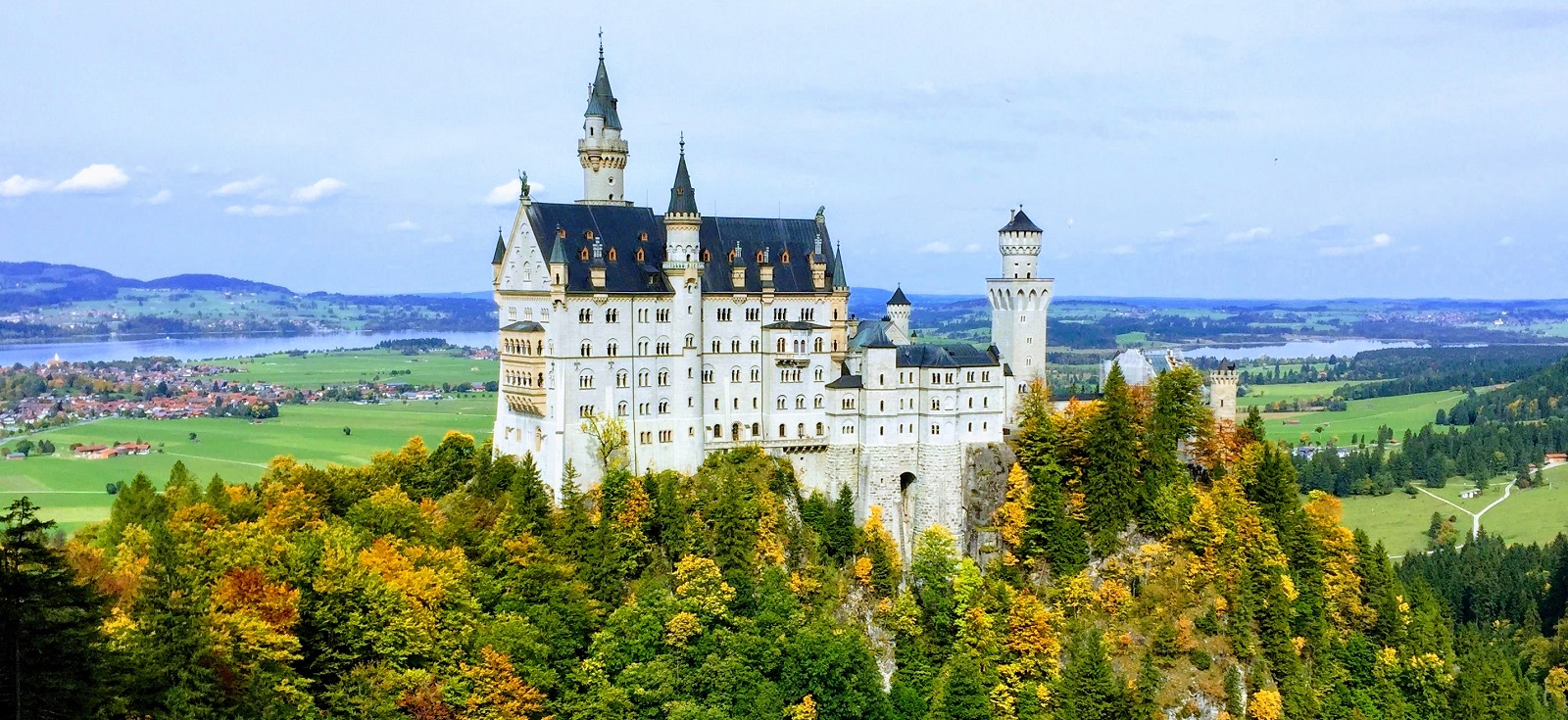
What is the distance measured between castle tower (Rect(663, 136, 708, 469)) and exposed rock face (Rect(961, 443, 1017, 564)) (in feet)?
49.1

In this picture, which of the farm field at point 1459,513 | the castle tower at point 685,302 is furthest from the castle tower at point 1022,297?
the farm field at point 1459,513

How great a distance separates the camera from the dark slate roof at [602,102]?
266 feet

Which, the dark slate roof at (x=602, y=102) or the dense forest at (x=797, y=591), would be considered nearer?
the dense forest at (x=797, y=591)

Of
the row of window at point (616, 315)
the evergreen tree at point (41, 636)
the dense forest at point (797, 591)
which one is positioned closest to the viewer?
the evergreen tree at point (41, 636)

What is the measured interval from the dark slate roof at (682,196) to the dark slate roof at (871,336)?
1199 cm

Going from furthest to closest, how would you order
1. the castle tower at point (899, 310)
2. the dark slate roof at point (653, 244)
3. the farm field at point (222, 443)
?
the farm field at point (222, 443)
the castle tower at point (899, 310)
the dark slate roof at point (653, 244)

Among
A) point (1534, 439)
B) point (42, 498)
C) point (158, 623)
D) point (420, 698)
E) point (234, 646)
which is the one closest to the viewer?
point (158, 623)

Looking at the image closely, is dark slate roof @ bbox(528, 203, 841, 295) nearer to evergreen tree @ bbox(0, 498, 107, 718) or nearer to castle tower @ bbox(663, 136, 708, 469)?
castle tower @ bbox(663, 136, 708, 469)

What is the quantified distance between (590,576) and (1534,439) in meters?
157

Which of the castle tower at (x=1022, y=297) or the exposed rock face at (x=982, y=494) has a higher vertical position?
the castle tower at (x=1022, y=297)

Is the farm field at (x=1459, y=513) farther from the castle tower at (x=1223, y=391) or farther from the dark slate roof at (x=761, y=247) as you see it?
the dark slate roof at (x=761, y=247)

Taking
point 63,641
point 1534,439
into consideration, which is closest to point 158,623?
point 63,641

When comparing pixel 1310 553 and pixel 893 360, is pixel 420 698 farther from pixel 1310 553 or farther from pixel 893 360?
pixel 1310 553

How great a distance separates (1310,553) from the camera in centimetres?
7844
